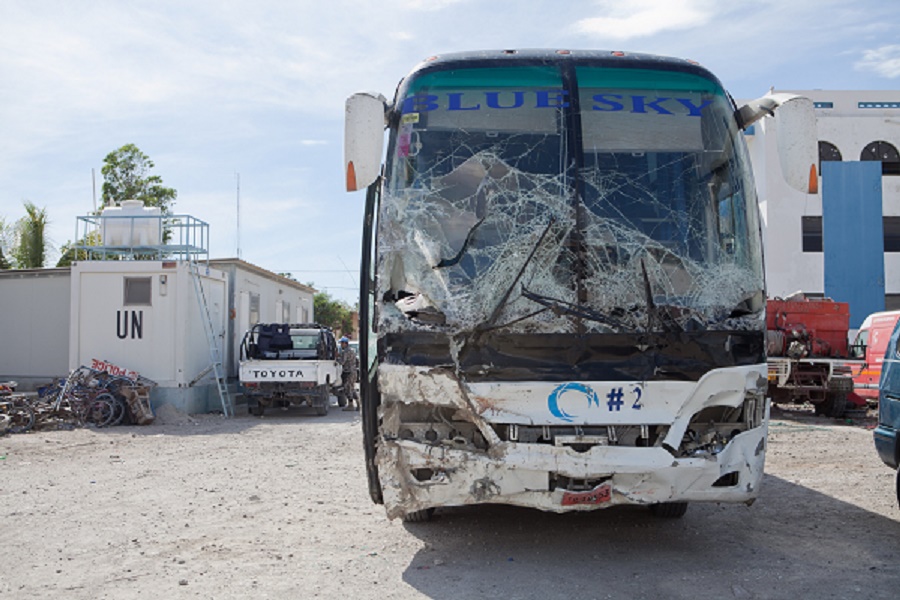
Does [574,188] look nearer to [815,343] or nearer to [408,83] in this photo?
[408,83]

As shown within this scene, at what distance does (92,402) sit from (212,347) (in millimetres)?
3596

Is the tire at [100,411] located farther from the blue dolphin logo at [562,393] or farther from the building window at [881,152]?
the building window at [881,152]

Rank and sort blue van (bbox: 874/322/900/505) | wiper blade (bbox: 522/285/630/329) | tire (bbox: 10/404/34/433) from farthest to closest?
tire (bbox: 10/404/34/433), blue van (bbox: 874/322/900/505), wiper blade (bbox: 522/285/630/329)

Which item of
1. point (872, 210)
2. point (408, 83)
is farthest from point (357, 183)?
point (872, 210)

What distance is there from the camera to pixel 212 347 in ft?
60.8

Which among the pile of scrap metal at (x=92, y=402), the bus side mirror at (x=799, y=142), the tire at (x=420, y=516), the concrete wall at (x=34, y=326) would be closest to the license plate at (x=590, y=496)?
the tire at (x=420, y=516)

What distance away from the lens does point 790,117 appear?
532cm

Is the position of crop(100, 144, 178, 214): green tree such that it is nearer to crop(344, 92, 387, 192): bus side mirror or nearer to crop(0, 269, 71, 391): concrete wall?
crop(0, 269, 71, 391): concrete wall

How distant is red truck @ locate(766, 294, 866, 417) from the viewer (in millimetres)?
16453

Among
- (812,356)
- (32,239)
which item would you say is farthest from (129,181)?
(812,356)

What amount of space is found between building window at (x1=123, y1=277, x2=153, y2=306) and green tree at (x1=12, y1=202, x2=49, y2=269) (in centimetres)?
957

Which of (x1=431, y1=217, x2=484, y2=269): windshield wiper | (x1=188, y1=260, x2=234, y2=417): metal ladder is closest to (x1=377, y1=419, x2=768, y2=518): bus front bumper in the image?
(x1=431, y1=217, x2=484, y2=269): windshield wiper

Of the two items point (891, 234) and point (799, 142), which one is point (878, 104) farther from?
point (799, 142)

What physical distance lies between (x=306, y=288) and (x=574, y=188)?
24237 millimetres
